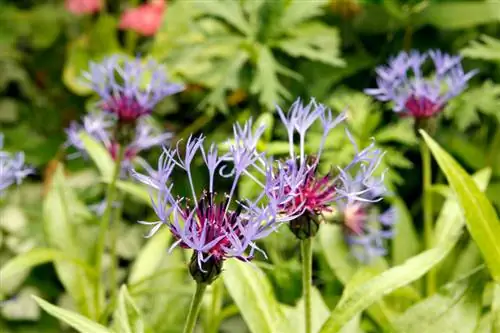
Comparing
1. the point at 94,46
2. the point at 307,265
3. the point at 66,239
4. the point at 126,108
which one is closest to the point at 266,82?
the point at 126,108

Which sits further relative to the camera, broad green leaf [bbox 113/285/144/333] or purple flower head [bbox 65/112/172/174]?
purple flower head [bbox 65/112/172/174]

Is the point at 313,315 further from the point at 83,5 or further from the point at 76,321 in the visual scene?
the point at 83,5

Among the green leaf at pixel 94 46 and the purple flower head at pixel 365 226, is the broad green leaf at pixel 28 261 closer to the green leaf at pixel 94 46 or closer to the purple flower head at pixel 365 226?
the purple flower head at pixel 365 226

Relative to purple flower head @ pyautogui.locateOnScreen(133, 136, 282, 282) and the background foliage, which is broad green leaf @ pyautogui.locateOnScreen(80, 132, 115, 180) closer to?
the background foliage

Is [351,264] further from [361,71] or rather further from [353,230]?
[361,71]

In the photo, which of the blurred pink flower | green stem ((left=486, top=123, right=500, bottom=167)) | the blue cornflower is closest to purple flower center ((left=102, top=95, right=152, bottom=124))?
the blue cornflower

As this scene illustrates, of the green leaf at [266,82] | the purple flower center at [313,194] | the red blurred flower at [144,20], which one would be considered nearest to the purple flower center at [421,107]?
the green leaf at [266,82]
